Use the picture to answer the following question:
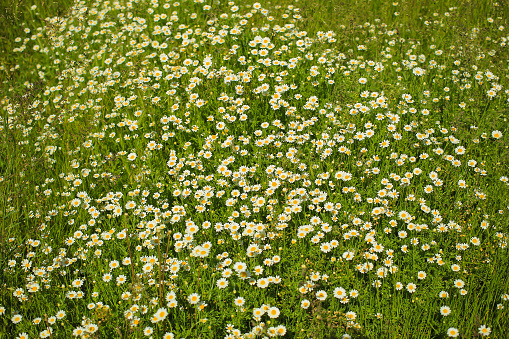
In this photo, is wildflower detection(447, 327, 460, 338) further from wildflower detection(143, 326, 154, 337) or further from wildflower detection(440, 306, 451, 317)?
wildflower detection(143, 326, 154, 337)

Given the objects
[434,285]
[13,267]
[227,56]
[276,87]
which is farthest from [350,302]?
[227,56]

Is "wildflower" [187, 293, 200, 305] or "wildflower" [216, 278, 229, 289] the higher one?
"wildflower" [216, 278, 229, 289]

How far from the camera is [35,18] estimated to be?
22.7 feet

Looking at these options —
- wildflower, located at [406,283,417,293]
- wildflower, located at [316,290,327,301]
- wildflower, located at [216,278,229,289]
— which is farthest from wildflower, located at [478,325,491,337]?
wildflower, located at [216,278,229,289]

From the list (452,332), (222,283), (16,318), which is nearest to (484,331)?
(452,332)

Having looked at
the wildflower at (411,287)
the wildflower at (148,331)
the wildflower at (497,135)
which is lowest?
the wildflower at (148,331)

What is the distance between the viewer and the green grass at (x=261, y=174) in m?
3.03

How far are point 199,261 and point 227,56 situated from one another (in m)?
2.83

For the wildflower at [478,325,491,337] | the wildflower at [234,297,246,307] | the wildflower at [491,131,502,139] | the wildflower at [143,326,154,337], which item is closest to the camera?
the wildflower at [478,325,491,337]

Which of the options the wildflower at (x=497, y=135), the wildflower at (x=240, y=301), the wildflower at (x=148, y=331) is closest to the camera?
the wildflower at (x=148, y=331)

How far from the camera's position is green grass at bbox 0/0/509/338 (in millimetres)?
3025

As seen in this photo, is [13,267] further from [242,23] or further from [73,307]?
[242,23]

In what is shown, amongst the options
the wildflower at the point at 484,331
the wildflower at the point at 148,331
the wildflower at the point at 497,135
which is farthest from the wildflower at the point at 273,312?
the wildflower at the point at 497,135

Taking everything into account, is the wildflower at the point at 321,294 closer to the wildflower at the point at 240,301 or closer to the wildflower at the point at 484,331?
the wildflower at the point at 240,301
